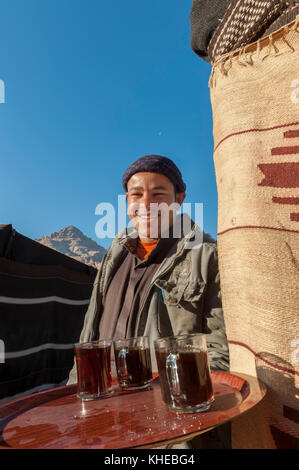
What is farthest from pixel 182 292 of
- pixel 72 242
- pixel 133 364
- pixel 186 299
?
pixel 72 242

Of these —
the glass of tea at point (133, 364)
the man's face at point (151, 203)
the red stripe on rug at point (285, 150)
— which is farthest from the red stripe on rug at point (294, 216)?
the man's face at point (151, 203)

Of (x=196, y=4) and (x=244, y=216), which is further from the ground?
(x=196, y=4)

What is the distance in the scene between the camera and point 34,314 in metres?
2.72

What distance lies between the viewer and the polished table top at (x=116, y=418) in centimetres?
62

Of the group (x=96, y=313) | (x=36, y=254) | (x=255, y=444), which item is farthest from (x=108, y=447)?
(x=36, y=254)

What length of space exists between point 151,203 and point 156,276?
16.4 inches

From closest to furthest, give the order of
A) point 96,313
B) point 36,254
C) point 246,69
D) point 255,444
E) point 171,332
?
point 255,444, point 246,69, point 171,332, point 96,313, point 36,254

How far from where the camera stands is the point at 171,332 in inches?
58.9

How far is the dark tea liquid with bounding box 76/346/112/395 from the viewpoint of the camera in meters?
0.94

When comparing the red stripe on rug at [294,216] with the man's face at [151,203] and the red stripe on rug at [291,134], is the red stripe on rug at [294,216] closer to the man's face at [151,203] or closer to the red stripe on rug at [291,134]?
the red stripe on rug at [291,134]

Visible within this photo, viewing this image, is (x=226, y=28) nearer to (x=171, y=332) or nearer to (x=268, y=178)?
(x=268, y=178)

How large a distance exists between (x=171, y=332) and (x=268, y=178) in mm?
824

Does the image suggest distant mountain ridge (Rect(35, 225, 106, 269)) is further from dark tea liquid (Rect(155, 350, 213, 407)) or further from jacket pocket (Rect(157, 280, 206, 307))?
dark tea liquid (Rect(155, 350, 213, 407))

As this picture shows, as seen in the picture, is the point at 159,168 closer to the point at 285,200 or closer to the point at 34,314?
the point at 285,200
